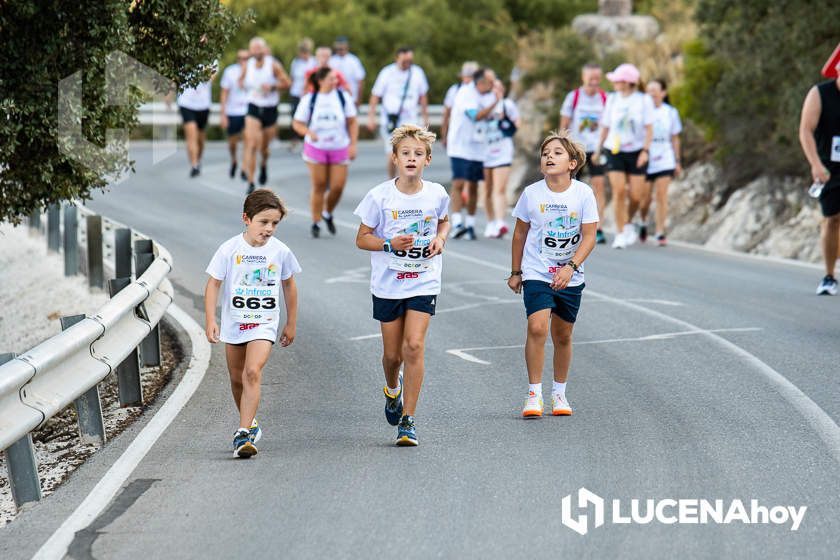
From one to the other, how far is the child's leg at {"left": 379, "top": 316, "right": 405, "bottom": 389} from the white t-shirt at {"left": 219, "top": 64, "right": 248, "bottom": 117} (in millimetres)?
16349

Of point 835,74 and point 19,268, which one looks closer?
A: point 835,74

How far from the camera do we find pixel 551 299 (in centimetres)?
838

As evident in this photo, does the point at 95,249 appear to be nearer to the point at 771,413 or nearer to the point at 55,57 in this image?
the point at 55,57

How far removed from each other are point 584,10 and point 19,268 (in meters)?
31.8

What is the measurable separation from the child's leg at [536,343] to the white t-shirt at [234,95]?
16155 mm

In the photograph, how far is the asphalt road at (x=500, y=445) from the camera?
5984 mm

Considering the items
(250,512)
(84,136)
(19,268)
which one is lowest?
(19,268)

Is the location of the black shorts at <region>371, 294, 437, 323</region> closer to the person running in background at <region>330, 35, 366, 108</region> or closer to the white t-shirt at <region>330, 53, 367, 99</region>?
the person running in background at <region>330, 35, 366, 108</region>

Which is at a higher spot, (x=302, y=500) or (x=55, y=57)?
(x=55, y=57)

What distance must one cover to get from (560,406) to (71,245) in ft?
27.8

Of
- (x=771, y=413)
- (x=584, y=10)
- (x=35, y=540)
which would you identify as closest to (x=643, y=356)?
(x=771, y=413)

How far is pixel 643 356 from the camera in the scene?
1041cm

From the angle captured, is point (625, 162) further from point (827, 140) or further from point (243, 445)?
point (243, 445)

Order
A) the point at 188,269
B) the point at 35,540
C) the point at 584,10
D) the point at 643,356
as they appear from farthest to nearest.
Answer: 1. the point at 584,10
2. the point at 188,269
3. the point at 643,356
4. the point at 35,540
